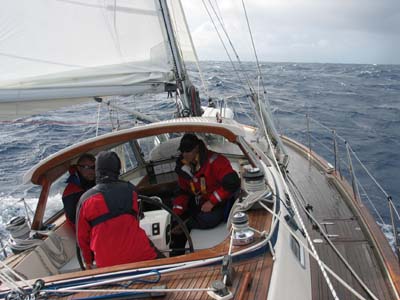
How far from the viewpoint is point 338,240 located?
12.1 feet

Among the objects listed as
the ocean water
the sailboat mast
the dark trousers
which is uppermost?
the sailboat mast

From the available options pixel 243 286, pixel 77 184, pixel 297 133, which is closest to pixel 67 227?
pixel 77 184

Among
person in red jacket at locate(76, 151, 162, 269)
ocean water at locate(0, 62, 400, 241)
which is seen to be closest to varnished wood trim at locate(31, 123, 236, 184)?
person in red jacket at locate(76, 151, 162, 269)

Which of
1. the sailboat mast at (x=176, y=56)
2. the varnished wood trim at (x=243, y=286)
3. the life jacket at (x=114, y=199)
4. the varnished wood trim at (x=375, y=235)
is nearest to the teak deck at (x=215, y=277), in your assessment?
the varnished wood trim at (x=243, y=286)

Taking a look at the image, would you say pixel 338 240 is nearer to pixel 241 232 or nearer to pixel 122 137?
pixel 241 232

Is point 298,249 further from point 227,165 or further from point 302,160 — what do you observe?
point 302,160

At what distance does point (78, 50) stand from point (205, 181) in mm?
1697

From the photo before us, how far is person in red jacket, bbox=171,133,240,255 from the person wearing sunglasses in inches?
31.6

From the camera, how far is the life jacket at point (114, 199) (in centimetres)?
218

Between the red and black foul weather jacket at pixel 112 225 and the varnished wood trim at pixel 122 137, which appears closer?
the red and black foul weather jacket at pixel 112 225

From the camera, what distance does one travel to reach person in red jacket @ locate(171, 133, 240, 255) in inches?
123

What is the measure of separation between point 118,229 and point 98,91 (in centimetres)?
155

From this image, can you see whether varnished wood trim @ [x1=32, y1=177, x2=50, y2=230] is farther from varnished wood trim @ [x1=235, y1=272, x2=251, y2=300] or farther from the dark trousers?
varnished wood trim @ [x1=235, y1=272, x2=251, y2=300]

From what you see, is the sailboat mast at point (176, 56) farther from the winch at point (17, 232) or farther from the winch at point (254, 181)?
the winch at point (17, 232)
